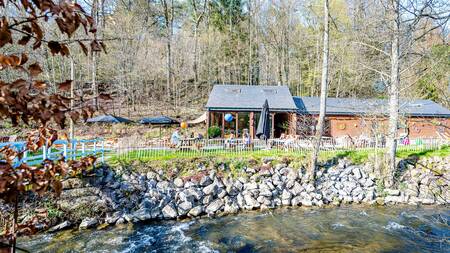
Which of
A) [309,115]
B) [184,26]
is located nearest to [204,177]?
[309,115]

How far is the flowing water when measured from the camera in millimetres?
7809

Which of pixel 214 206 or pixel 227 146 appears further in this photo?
pixel 227 146

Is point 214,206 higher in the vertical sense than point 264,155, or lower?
lower

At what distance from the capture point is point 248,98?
68.8 feet

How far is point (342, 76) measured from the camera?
2961 cm

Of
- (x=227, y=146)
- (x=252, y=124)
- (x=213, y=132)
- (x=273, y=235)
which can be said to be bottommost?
(x=273, y=235)

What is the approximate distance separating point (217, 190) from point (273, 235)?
3.31 meters

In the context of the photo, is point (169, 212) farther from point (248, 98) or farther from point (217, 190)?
point (248, 98)

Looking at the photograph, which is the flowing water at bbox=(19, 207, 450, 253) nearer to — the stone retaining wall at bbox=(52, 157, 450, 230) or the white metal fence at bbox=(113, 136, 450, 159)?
the stone retaining wall at bbox=(52, 157, 450, 230)

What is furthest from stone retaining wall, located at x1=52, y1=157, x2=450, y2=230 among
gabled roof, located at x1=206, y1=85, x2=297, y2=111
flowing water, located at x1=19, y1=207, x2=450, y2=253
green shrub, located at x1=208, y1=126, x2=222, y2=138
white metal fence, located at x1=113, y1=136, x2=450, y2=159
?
gabled roof, located at x1=206, y1=85, x2=297, y2=111

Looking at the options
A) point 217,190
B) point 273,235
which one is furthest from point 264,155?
point 273,235

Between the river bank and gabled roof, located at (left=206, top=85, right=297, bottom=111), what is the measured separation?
23.6 feet

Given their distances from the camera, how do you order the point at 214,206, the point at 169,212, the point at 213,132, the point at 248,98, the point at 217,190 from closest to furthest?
the point at 169,212, the point at 214,206, the point at 217,190, the point at 213,132, the point at 248,98

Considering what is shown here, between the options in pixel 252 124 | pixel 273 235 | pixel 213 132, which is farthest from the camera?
pixel 252 124
